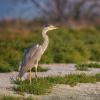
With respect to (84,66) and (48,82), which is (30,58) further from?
(84,66)

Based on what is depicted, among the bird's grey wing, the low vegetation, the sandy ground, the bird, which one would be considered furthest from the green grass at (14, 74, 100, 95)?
the low vegetation

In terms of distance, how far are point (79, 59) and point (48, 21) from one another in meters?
24.9

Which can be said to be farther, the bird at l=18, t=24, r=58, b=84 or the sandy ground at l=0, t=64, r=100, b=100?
the bird at l=18, t=24, r=58, b=84

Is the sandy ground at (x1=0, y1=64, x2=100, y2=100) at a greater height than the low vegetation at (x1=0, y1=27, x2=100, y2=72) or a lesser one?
lesser

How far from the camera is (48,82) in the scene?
46.9 ft

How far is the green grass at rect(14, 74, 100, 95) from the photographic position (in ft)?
44.9

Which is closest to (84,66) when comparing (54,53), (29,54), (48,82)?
(48,82)

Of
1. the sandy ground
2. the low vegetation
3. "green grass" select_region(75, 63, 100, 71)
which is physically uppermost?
the low vegetation

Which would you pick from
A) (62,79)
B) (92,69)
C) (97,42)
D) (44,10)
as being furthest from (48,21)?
(62,79)

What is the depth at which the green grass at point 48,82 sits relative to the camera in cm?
1370

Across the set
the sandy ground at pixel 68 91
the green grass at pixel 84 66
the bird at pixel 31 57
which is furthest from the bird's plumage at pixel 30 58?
the green grass at pixel 84 66

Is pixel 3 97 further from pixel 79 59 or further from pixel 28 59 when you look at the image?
pixel 79 59

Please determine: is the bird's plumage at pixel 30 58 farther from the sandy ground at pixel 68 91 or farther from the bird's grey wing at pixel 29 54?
the sandy ground at pixel 68 91

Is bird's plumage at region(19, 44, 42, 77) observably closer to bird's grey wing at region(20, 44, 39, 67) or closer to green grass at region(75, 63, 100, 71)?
bird's grey wing at region(20, 44, 39, 67)
